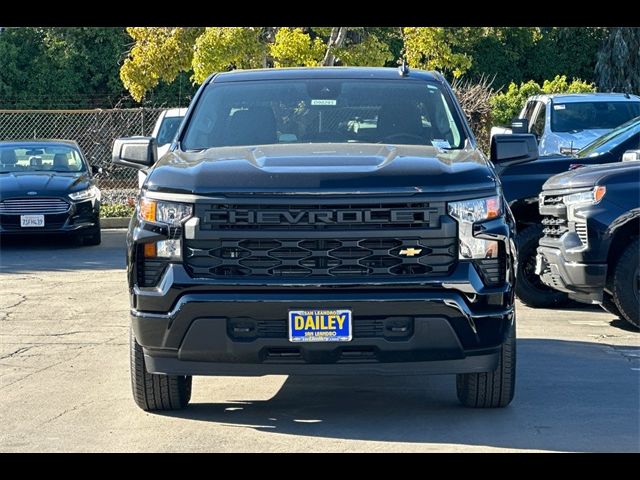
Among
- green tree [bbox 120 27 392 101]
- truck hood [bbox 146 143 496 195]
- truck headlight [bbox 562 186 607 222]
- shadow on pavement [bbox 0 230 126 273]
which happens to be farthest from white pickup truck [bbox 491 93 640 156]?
truck hood [bbox 146 143 496 195]

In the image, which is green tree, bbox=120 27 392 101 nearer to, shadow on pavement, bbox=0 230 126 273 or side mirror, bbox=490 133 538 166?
shadow on pavement, bbox=0 230 126 273

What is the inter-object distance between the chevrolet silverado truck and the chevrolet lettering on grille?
4016mm

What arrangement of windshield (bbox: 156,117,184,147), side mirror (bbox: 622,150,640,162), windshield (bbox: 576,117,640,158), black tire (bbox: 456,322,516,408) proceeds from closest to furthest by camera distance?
black tire (bbox: 456,322,516,408), side mirror (bbox: 622,150,640,162), windshield (bbox: 576,117,640,158), windshield (bbox: 156,117,184,147)

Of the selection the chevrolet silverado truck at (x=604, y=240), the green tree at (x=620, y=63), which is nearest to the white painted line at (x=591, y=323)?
the chevrolet silverado truck at (x=604, y=240)

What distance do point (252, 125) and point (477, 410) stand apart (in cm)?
228

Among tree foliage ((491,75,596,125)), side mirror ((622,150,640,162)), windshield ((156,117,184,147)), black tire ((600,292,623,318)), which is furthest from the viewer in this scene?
tree foliage ((491,75,596,125))

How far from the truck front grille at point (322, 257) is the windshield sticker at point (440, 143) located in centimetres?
124

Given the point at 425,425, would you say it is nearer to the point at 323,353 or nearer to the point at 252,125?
the point at 323,353

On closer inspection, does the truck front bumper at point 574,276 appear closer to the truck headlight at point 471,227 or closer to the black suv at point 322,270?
the black suv at point 322,270

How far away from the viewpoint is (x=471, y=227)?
278 inches

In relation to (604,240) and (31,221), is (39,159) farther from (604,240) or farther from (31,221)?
(604,240)

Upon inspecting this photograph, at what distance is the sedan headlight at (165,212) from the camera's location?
709cm

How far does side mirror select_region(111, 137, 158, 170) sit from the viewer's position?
856 cm
